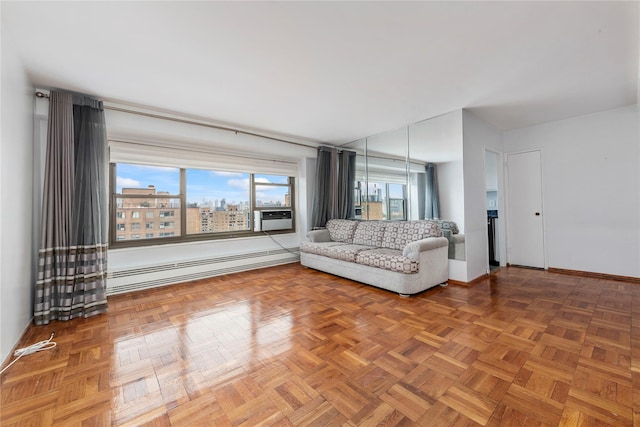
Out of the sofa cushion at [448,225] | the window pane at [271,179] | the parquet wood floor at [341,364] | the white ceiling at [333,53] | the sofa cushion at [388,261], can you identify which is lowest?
the parquet wood floor at [341,364]

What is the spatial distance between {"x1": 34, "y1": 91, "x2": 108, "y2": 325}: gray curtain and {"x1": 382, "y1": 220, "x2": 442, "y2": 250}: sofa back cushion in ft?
12.4

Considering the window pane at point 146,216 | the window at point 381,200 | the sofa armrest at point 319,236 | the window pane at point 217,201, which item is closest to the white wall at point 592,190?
the window at point 381,200

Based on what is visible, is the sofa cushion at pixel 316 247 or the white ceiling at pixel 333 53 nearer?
the white ceiling at pixel 333 53

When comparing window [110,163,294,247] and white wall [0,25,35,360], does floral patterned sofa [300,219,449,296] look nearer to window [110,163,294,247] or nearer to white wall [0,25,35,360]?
window [110,163,294,247]

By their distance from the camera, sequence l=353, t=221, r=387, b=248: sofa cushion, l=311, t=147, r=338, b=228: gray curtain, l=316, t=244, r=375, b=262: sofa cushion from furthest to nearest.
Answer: l=311, t=147, r=338, b=228: gray curtain < l=353, t=221, r=387, b=248: sofa cushion < l=316, t=244, r=375, b=262: sofa cushion

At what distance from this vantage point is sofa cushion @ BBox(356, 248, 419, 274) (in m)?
3.09

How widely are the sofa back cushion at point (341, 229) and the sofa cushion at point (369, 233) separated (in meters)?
0.11

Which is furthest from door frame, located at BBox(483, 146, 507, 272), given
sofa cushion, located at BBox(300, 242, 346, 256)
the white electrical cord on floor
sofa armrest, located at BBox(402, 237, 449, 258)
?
the white electrical cord on floor

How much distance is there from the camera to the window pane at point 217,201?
14.2 ft

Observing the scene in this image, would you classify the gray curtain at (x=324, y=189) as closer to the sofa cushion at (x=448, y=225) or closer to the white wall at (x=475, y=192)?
the sofa cushion at (x=448, y=225)

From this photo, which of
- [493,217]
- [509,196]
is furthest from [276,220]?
[509,196]

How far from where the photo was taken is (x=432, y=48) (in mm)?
2174

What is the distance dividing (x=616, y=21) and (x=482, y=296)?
2736 mm

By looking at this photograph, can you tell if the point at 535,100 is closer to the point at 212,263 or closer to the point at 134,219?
the point at 212,263
